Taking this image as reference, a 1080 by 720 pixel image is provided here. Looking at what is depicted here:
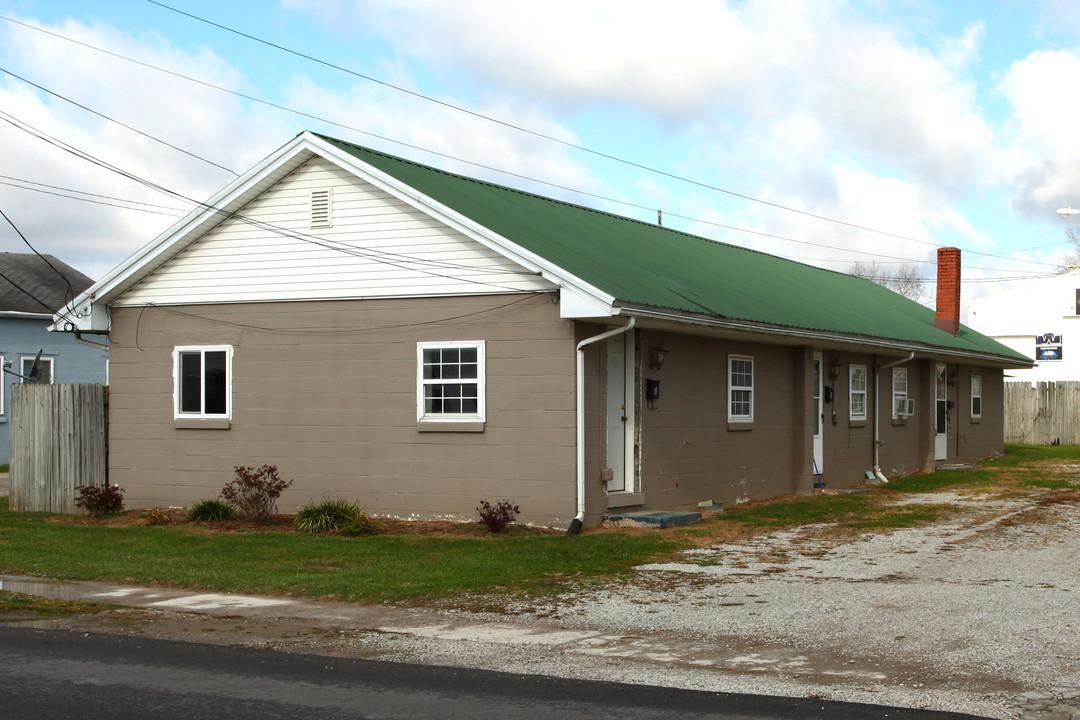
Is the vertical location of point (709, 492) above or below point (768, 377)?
below

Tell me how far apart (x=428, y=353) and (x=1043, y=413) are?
28.9m

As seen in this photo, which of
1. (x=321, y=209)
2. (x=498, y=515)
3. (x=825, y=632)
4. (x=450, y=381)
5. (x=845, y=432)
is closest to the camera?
(x=825, y=632)

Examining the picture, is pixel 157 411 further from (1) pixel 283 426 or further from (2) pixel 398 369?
(2) pixel 398 369

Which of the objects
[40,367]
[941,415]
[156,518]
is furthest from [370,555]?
[40,367]

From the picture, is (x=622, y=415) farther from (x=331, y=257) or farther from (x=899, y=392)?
(x=899, y=392)

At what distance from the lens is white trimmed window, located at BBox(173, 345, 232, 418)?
1719 centimetres

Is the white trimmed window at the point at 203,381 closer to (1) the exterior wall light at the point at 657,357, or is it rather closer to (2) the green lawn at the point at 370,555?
(2) the green lawn at the point at 370,555

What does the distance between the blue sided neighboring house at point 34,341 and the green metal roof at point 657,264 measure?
13748 millimetres

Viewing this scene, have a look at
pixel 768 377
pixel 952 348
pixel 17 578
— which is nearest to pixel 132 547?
pixel 17 578

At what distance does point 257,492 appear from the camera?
16.1m

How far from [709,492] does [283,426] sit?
6538 millimetres

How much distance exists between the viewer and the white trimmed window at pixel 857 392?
22312 mm

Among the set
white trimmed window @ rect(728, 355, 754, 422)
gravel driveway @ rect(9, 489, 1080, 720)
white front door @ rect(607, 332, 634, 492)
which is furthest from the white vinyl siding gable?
gravel driveway @ rect(9, 489, 1080, 720)

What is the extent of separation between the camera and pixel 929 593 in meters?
10.3
